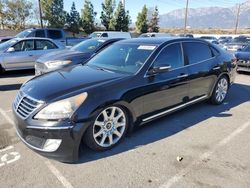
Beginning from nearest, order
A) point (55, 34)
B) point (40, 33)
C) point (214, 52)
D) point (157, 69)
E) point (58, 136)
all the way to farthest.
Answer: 1. point (58, 136)
2. point (157, 69)
3. point (214, 52)
4. point (40, 33)
5. point (55, 34)

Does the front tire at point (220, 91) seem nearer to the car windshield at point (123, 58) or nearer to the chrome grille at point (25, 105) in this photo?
the car windshield at point (123, 58)

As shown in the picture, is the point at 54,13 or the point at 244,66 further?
the point at 54,13

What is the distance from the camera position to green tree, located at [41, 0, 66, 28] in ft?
127

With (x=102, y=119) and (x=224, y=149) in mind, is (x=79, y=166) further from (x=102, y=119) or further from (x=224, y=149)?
(x=224, y=149)

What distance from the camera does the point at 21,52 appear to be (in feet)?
32.2

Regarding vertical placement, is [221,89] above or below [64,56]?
below

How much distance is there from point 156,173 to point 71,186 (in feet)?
3.43

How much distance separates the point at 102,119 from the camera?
356 cm

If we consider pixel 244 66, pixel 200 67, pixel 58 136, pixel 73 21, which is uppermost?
pixel 73 21

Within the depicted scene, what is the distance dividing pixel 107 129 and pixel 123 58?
4.66 ft

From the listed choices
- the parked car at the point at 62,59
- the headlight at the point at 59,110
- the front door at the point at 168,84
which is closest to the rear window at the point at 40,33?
the parked car at the point at 62,59

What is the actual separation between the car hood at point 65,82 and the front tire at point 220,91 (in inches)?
109

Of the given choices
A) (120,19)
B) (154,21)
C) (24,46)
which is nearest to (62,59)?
(24,46)

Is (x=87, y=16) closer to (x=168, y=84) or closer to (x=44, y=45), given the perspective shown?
(x=44, y=45)
